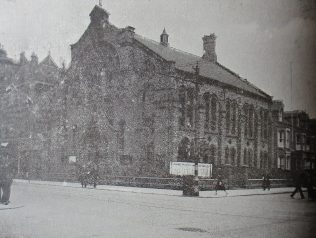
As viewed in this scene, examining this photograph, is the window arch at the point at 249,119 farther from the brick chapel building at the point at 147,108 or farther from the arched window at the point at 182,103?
the arched window at the point at 182,103

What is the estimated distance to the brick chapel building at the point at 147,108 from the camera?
26.3 metres

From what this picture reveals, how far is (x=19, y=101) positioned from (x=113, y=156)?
15.8 metres

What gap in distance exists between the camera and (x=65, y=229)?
844 cm

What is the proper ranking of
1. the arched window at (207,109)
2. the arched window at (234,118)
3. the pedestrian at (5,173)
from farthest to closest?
the arched window at (207,109) < the arched window at (234,118) < the pedestrian at (5,173)

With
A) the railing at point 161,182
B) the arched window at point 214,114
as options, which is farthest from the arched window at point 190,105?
the railing at point 161,182

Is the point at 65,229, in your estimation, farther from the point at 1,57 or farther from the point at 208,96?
the point at 208,96

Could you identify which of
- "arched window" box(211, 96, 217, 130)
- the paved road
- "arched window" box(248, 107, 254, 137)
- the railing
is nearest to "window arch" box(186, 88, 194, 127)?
"arched window" box(211, 96, 217, 130)

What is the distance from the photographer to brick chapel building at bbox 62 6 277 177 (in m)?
26.3

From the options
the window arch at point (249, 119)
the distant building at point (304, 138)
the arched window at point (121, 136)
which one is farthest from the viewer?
the arched window at point (121, 136)

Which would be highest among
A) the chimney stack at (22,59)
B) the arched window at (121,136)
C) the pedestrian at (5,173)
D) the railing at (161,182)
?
the chimney stack at (22,59)

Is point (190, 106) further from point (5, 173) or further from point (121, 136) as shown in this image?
point (5, 173)

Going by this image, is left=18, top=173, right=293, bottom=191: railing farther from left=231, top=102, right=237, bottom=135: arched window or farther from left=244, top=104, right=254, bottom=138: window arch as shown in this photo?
left=244, top=104, right=254, bottom=138: window arch

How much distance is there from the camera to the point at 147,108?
27.8m

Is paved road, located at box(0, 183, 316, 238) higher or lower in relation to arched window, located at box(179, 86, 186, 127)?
lower
